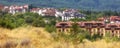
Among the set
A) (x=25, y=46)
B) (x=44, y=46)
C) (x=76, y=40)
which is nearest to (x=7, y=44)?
(x=25, y=46)

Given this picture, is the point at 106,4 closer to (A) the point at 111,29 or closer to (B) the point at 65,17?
(B) the point at 65,17

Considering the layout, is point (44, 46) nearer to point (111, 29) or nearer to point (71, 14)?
point (111, 29)

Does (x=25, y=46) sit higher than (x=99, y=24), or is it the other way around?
(x=25, y=46)

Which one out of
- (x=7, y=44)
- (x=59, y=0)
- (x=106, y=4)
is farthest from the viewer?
(x=106, y=4)

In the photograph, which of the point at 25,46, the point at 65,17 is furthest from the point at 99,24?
the point at 25,46

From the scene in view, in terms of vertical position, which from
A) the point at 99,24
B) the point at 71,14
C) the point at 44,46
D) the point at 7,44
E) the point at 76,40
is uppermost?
the point at 7,44

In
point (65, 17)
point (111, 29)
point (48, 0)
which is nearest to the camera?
point (111, 29)

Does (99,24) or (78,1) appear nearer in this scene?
(99,24)

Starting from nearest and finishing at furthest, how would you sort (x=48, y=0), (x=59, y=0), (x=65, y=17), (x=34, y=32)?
(x=34, y=32), (x=65, y=17), (x=48, y=0), (x=59, y=0)

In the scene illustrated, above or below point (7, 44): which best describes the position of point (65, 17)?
below
